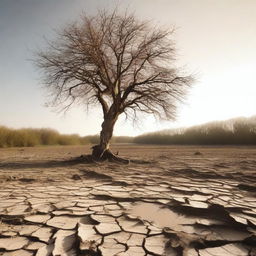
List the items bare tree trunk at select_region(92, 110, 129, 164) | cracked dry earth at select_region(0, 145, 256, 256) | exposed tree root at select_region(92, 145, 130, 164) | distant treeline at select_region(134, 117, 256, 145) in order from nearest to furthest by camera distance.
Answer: cracked dry earth at select_region(0, 145, 256, 256) < exposed tree root at select_region(92, 145, 130, 164) < bare tree trunk at select_region(92, 110, 129, 164) < distant treeline at select_region(134, 117, 256, 145)

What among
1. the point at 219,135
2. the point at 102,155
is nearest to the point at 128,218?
the point at 102,155

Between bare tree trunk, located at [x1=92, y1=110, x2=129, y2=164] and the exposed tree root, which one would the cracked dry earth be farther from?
bare tree trunk, located at [x1=92, y1=110, x2=129, y2=164]

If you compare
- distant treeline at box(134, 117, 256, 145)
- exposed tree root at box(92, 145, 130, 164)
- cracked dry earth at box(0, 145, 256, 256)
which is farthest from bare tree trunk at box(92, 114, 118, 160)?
distant treeline at box(134, 117, 256, 145)

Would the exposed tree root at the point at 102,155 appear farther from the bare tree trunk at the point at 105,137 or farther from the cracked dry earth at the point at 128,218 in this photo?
the cracked dry earth at the point at 128,218

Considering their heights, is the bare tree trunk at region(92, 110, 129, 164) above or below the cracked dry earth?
above

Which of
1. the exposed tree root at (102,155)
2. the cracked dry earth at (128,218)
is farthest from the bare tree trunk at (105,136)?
the cracked dry earth at (128,218)

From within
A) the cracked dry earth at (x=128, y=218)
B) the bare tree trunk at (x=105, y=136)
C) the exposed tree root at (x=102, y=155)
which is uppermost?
the bare tree trunk at (x=105, y=136)

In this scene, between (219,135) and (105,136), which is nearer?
(105,136)

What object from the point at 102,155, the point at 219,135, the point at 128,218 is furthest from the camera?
the point at 219,135

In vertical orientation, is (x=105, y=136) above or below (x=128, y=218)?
above

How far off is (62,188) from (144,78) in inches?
263

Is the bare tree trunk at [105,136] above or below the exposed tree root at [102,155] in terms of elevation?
above

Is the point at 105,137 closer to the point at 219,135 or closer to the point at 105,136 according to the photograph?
the point at 105,136

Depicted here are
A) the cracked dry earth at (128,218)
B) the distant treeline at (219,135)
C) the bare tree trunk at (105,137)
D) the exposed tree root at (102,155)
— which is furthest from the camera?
the distant treeline at (219,135)
